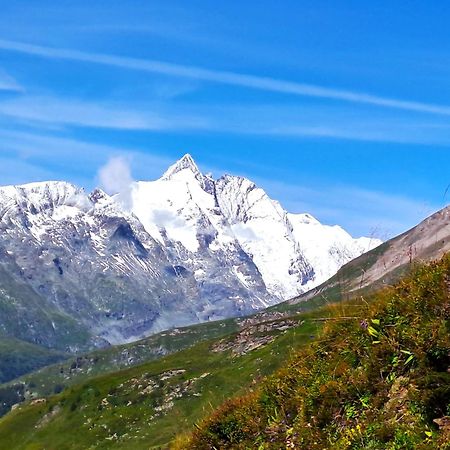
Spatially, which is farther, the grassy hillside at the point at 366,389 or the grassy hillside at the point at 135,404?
the grassy hillside at the point at 135,404

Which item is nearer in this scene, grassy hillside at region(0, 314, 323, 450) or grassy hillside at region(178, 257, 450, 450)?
grassy hillside at region(178, 257, 450, 450)

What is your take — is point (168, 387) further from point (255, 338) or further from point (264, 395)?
point (264, 395)

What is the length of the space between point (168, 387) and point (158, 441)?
46.3 m

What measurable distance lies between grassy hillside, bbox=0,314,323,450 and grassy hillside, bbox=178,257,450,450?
108207 mm

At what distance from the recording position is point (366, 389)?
13016 millimetres

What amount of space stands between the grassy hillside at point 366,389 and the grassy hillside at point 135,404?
108m

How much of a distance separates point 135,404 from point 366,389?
16187cm

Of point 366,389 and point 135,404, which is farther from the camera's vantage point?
point 135,404


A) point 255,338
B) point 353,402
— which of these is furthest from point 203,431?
point 255,338

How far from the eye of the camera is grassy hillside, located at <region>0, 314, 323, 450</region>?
461 ft

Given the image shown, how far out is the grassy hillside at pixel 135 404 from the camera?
461 feet

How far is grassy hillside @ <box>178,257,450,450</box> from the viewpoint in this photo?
11.4 metres

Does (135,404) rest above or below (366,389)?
below

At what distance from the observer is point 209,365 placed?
187 meters
